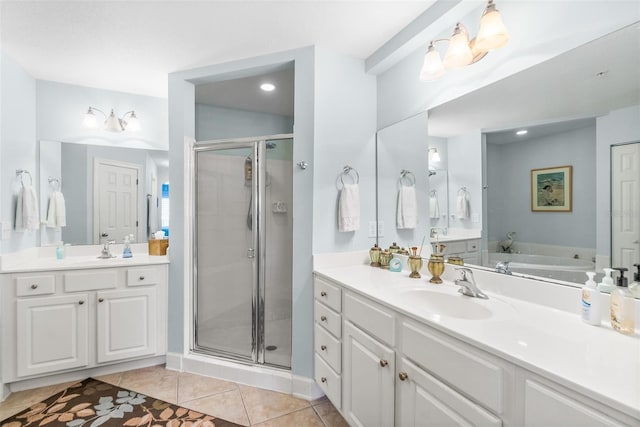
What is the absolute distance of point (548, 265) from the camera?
133 cm

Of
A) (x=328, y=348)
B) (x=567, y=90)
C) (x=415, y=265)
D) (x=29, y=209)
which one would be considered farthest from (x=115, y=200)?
(x=567, y=90)

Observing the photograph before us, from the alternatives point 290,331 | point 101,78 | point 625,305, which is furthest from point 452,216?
point 101,78

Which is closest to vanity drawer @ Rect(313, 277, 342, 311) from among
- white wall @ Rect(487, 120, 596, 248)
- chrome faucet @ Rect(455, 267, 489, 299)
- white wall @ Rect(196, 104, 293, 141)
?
chrome faucet @ Rect(455, 267, 489, 299)

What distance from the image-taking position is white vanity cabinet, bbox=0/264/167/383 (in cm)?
208

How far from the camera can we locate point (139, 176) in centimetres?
283

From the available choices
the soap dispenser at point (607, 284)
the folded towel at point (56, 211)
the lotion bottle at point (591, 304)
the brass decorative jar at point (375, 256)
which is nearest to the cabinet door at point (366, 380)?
the brass decorative jar at point (375, 256)

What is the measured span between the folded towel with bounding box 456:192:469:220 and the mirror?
5 centimetres

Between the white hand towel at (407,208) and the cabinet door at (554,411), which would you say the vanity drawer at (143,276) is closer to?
the white hand towel at (407,208)

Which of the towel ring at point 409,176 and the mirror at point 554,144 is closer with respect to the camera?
the mirror at point 554,144

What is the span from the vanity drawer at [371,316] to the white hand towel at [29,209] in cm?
250

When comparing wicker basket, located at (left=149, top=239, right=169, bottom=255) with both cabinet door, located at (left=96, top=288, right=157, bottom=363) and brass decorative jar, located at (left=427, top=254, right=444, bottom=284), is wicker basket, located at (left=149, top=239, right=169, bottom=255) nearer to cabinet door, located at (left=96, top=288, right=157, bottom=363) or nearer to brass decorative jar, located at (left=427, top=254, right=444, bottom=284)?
cabinet door, located at (left=96, top=288, right=157, bottom=363)

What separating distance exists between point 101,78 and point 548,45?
3.18 meters

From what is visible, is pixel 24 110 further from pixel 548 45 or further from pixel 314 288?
pixel 548 45

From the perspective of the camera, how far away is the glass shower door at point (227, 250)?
7.77 ft
